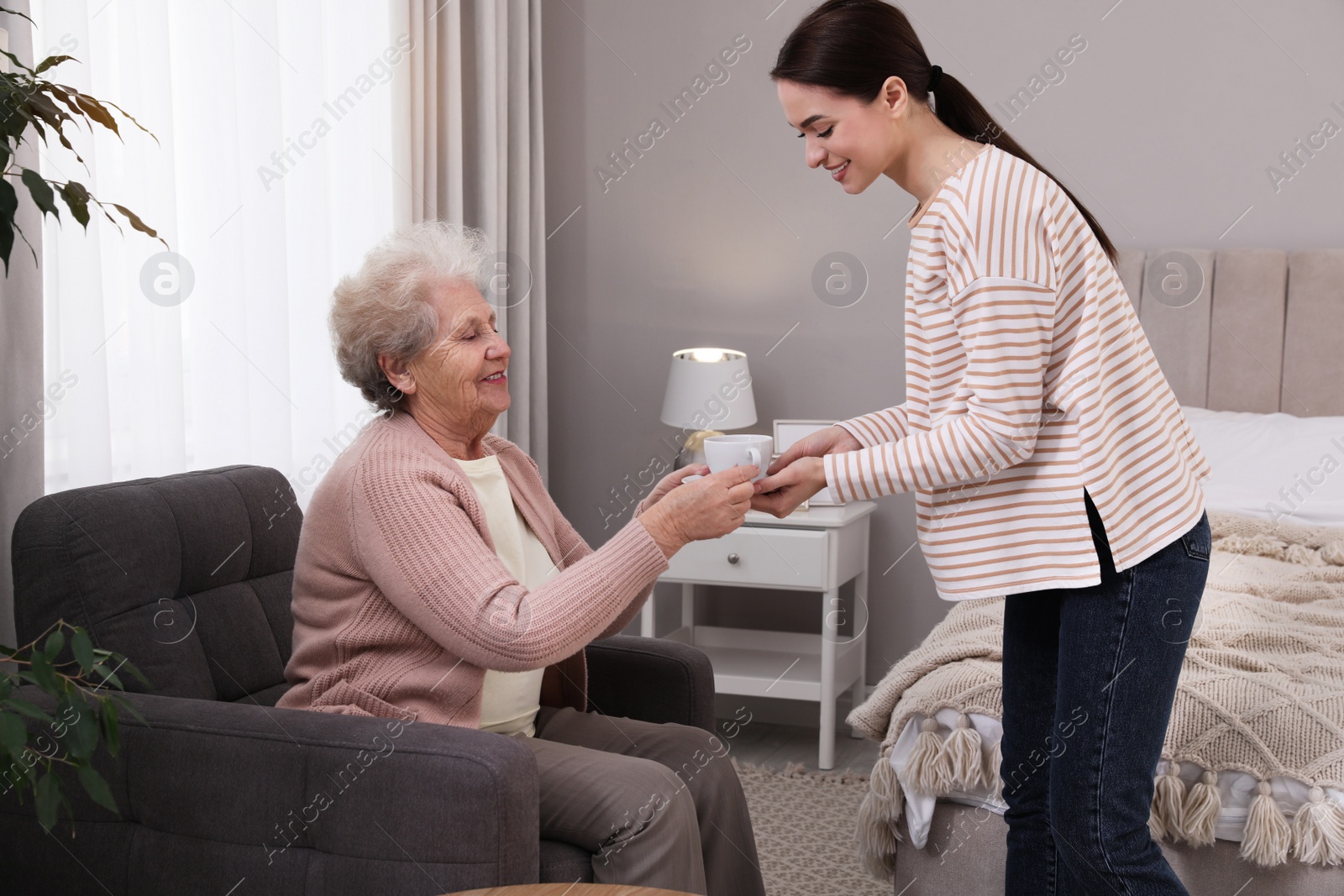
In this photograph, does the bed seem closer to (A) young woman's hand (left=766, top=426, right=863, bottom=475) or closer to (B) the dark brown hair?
(A) young woman's hand (left=766, top=426, right=863, bottom=475)

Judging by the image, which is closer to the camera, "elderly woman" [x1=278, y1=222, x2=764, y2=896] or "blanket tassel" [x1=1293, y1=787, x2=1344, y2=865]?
"elderly woman" [x1=278, y1=222, x2=764, y2=896]

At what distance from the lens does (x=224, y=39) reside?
7.26 ft

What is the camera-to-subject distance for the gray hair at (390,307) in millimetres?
1552

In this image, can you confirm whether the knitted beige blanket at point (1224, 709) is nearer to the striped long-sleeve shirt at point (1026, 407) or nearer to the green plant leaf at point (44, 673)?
the striped long-sleeve shirt at point (1026, 407)

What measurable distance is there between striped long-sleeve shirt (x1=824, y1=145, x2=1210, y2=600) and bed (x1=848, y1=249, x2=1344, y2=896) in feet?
1.71

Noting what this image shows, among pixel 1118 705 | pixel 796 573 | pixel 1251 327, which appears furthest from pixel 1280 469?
pixel 1118 705

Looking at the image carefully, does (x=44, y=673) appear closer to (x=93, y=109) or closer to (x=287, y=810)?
(x=287, y=810)

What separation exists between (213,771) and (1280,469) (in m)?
2.30

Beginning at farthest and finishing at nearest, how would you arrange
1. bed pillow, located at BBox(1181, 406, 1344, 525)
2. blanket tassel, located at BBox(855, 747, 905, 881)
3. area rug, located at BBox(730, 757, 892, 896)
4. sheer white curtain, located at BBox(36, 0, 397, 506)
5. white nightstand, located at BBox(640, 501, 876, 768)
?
white nightstand, located at BBox(640, 501, 876, 768) < bed pillow, located at BBox(1181, 406, 1344, 525) < area rug, located at BBox(730, 757, 892, 896) < sheer white curtain, located at BBox(36, 0, 397, 506) < blanket tassel, located at BBox(855, 747, 905, 881)

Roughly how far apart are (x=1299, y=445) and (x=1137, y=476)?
1733 millimetres

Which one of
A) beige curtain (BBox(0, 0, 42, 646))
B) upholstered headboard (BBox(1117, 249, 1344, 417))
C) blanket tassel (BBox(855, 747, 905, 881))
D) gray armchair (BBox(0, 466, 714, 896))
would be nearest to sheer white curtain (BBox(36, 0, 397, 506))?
beige curtain (BBox(0, 0, 42, 646))

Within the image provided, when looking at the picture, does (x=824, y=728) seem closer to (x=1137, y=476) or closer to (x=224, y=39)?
(x=1137, y=476)

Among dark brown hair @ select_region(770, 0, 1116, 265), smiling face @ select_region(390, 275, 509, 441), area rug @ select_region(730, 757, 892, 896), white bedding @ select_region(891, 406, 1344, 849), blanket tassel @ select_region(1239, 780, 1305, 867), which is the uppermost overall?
dark brown hair @ select_region(770, 0, 1116, 265)

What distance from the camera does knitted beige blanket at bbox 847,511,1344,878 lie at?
4.95 ft
